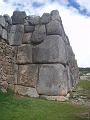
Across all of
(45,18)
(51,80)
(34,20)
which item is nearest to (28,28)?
(34,20)

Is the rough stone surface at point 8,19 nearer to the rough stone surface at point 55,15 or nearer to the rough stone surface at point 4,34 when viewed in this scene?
the rough stone surface at point 4,34

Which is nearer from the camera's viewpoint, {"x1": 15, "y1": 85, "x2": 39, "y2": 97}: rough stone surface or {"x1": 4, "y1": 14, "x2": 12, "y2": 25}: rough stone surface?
{"x1": 15, "y1": 85, "x2": 39, "y2": 97}: rough stone surface

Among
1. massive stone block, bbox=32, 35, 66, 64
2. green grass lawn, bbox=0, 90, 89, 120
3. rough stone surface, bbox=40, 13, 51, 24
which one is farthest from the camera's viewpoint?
rough stone surface, bbox=40, 13, 51, 24

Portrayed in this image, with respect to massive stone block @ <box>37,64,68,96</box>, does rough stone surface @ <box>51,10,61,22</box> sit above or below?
above

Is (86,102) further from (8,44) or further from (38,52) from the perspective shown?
(8,44)

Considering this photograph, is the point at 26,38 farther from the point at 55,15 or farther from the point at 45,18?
the point at 55,15

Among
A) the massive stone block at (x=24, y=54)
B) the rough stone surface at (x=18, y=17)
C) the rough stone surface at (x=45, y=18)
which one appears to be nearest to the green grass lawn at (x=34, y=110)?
the massive stone block at (x=24, y=54)

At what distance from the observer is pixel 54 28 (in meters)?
18.5

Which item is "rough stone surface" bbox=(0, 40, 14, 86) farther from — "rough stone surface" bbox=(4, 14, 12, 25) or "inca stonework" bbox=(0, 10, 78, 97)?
"rough stone surface" bbox=(4, 14, 12, 25)

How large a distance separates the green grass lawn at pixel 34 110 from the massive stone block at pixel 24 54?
351 cm

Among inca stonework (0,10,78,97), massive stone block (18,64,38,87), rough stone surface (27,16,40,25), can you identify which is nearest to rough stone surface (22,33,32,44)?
inca stonework (0,10,78,97)

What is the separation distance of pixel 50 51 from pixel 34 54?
3.59 ft

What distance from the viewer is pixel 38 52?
18.5 m

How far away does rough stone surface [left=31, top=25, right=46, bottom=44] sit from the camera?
1864 centimetres
